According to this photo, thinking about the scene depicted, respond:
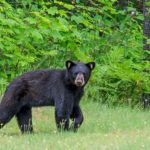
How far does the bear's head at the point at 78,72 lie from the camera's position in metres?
11.0

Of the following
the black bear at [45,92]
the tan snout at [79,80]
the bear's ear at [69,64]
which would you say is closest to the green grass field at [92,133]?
the black bear at [45,92]

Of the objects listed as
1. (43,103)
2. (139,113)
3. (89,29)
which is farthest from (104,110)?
(89,29)

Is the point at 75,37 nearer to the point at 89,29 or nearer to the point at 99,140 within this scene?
the point at 89,29

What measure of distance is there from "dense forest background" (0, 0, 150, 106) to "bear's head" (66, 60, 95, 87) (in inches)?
178

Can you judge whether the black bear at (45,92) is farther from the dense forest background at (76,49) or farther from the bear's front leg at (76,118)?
the dense forest background at (76,49)

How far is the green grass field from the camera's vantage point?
29.6 ft

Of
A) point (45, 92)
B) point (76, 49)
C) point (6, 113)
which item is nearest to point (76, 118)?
point (45, 92)

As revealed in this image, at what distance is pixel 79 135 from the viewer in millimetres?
10430

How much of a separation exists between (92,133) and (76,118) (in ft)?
1.95

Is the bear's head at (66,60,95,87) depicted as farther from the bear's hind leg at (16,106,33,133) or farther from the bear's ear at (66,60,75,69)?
the bear's hind leg at (16,106,33,133)

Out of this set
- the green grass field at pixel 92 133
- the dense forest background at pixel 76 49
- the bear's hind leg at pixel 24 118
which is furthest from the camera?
the dense forest background at pixel 76 49

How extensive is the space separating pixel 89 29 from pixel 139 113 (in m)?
5.97

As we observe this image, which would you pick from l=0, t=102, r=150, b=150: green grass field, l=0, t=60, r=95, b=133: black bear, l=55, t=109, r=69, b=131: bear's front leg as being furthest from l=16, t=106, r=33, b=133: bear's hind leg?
l=55, t=109, r=69, b=131: bear's front leg

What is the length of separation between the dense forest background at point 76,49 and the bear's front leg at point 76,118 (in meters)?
4.44
